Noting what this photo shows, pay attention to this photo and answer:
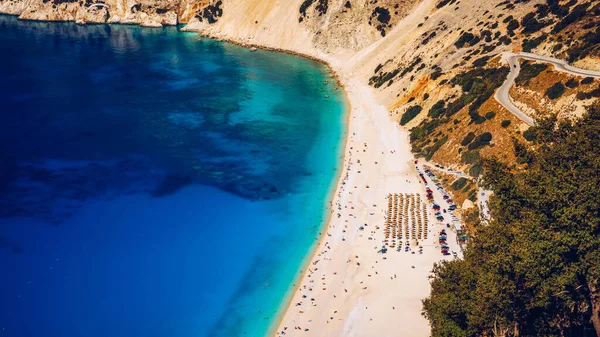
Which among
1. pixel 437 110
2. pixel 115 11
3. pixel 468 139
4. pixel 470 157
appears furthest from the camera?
pixel 115 11

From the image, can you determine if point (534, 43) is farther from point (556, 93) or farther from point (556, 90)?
point (556, 93)

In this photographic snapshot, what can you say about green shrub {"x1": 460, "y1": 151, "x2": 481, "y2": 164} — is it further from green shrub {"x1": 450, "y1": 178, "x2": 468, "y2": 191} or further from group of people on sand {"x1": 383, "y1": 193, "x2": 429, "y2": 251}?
group of people on sand {"x1": 383, "y1": 193, "x2": 429, "y2": 251}

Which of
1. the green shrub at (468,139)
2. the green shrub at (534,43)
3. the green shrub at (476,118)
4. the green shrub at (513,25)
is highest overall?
the green shrub at (513,25)

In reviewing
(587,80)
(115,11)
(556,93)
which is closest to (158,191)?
(556,93)

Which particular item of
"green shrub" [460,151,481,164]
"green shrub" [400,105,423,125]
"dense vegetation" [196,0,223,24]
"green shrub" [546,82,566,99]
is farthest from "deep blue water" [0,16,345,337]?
"dense vegetation" [196,0,223,24]

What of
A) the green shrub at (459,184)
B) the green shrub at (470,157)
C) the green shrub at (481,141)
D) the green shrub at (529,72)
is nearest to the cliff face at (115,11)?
the green shrub at (529,72)

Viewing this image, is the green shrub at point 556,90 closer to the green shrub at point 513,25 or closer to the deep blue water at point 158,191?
the green shrub at point 513,25
